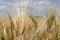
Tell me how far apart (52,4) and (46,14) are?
4.6 inches

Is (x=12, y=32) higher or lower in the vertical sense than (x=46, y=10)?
lower

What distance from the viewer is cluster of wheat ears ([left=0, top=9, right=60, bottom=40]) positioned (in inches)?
56.1

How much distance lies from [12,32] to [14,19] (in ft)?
0.23

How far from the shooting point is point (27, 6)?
55.2 inches

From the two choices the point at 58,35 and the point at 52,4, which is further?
the point at 52,4

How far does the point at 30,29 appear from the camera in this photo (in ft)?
4.75

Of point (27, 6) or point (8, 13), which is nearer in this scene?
point (27, 6)

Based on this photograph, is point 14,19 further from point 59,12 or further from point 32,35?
point 59,12

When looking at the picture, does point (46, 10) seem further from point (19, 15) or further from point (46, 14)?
point (19, 15)

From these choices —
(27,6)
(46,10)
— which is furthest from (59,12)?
(27,6)

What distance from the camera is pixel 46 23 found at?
1451 millimetres

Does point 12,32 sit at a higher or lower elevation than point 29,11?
lower

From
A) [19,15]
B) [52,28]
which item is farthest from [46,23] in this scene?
[19,15]

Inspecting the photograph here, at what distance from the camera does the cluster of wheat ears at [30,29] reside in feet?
4.68
